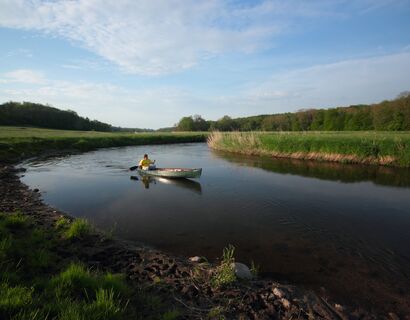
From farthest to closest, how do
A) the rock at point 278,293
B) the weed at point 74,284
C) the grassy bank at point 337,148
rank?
1. the grassy bank at point 337,148
2. the rock at point 278,293
3. the weed at point 74,284

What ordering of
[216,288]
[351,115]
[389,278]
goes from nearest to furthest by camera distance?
[216,288] < [389,278] < [351,115]

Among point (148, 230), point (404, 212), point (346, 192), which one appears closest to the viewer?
point (148, 230)

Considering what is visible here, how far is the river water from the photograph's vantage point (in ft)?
21.3

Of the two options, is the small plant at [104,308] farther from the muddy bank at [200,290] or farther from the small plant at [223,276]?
the small plant at [223,276]

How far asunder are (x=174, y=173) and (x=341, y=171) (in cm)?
1222

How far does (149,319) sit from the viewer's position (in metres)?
3.73

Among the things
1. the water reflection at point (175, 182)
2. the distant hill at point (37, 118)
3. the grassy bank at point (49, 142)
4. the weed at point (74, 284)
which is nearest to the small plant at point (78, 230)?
the weed at point (74, 284)

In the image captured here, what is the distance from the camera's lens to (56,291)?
384 cm

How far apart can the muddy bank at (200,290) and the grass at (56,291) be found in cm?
40

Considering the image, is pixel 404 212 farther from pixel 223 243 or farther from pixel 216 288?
pixel 216 288

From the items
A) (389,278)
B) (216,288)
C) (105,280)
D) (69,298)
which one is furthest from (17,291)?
(389,278)

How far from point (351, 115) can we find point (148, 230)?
65.6 m

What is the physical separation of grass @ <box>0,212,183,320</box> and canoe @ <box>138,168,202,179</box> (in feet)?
34.5

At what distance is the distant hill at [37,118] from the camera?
236ft
